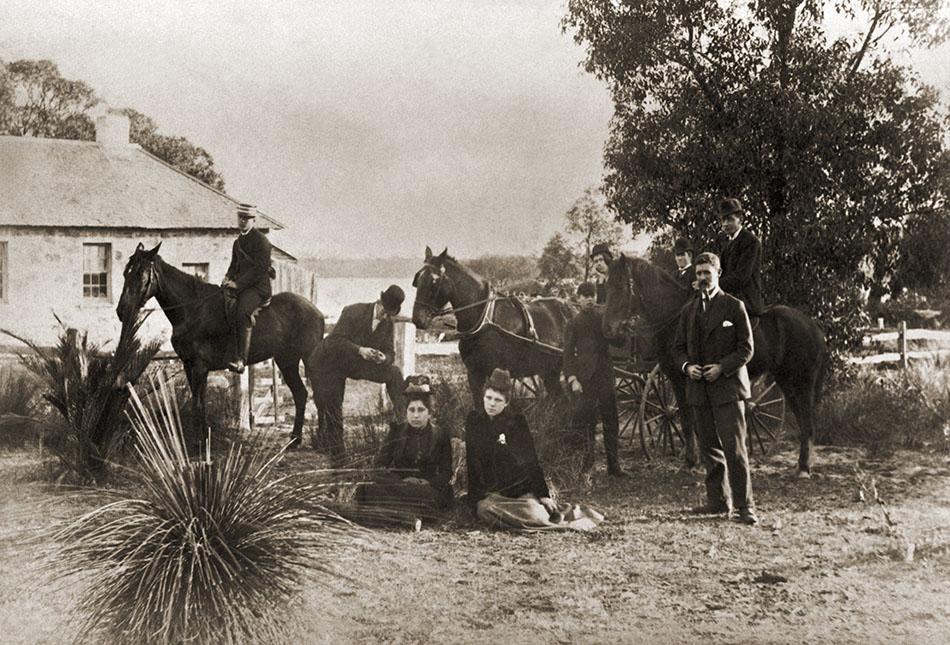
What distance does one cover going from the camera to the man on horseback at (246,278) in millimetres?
3908

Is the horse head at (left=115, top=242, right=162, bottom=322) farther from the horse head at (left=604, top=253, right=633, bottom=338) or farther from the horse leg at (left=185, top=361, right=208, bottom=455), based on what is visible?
the horse head at (left=604, top=253, right=633, bottom=338)


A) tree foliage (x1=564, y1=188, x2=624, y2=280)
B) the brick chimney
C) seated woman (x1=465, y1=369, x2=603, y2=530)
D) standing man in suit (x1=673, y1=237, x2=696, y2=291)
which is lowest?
seated woman (x1=465, y1=369, x2=603, y2=530)

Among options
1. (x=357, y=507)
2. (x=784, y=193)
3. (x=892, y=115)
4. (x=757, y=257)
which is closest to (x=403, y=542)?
(x=357, y=507)

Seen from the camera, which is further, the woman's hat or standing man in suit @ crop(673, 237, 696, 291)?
standing man in suit @ crop(673, 237, 696, 291)

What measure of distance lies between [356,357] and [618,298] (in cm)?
168

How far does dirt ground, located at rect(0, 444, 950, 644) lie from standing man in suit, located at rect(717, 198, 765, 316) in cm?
144

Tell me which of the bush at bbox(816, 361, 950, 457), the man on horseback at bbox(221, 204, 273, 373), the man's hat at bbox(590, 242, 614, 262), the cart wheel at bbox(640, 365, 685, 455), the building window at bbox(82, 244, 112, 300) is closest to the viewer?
the building window at bbox(82, 244, 112, 300)

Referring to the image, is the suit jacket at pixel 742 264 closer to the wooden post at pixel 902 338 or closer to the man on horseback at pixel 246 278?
the wooden post at pixel 902 338

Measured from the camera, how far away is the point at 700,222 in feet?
16.0

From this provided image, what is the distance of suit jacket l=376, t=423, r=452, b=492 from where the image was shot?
4.05 meters

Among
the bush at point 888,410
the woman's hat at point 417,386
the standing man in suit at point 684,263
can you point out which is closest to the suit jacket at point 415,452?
the woman's hat at point 417,386

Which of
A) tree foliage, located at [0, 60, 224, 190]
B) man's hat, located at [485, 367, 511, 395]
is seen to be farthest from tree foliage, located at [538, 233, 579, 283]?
tree foliage, located at [0, 60, 224, 190]

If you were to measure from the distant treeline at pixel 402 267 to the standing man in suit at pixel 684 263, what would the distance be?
1.02m

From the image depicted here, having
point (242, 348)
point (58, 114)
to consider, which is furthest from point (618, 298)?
point (58, 114)
